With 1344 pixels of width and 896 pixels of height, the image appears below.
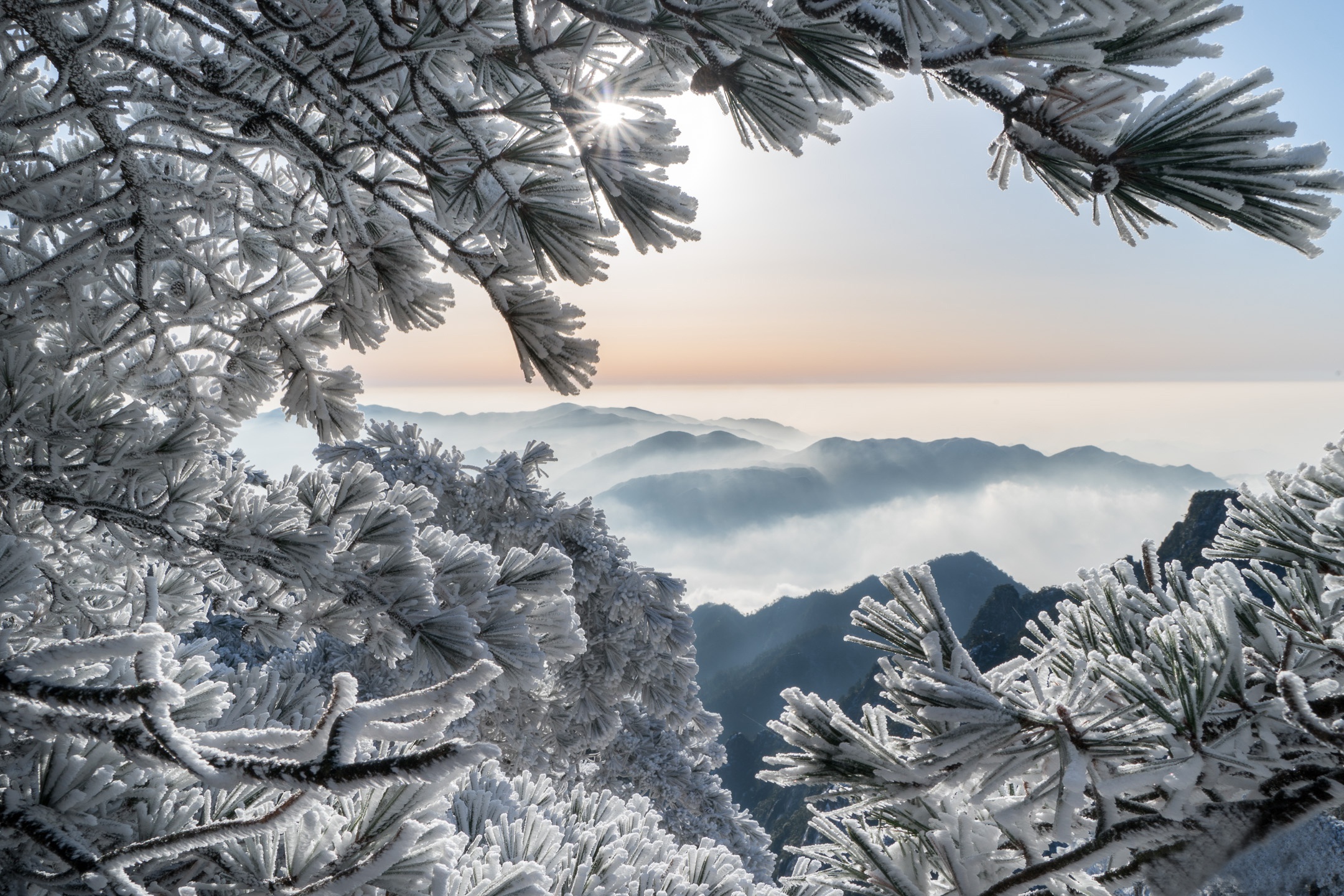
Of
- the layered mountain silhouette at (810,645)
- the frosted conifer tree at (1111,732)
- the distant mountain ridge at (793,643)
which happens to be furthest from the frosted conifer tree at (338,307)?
the distant mountain ridge at (793,643)

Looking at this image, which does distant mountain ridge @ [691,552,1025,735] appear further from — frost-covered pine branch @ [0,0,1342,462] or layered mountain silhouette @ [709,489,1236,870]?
frost-covered pine branch @ [0,0,1342,462]

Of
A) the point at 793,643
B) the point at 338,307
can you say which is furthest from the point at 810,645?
the point at 338,307

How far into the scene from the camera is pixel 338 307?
255cm

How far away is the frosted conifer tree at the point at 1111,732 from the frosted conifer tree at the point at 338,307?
2.44 ft

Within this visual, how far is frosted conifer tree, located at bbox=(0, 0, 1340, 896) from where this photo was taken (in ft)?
3.06

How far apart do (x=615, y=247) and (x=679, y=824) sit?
1087 centimetres

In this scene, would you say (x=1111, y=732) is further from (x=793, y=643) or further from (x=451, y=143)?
(x=793, y=643)

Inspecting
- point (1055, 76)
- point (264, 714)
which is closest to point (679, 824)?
point (264, 714)

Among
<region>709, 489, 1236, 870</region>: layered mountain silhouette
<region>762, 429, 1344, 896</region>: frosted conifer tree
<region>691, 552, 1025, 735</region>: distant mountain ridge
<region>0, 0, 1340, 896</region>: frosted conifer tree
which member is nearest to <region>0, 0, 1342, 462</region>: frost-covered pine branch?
<region>0, 0, 1340, 896</region>: frosted conifer tree

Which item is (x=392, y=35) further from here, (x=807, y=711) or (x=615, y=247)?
(x=807, y=711)

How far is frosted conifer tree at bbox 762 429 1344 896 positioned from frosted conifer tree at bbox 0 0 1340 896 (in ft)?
2.44

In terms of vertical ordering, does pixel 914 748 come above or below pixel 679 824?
above

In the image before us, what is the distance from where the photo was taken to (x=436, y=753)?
85 centimetres

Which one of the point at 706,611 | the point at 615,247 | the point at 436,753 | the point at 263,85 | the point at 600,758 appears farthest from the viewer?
the point at 706,611
